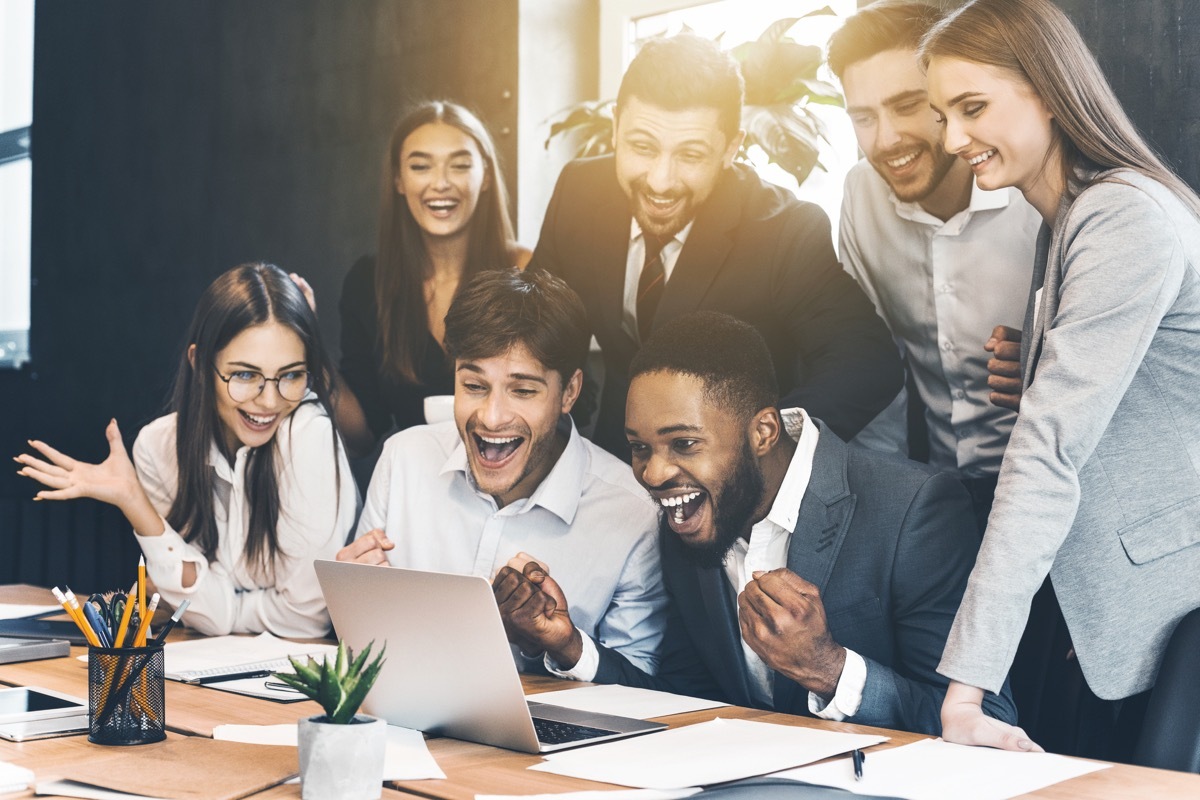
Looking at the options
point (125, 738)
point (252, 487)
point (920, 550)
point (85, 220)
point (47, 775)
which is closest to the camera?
point (47, 775)

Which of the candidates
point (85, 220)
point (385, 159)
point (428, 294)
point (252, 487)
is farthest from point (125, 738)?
point (85, 220)

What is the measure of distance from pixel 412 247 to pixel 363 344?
0.97 feet

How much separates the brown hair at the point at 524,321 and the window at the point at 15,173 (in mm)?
2348

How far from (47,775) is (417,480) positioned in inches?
51.6

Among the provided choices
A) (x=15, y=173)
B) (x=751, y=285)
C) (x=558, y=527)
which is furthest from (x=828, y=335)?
(x=15, y=173)

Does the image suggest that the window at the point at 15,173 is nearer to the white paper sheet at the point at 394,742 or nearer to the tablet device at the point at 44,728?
the tablet device at the point at 44,728

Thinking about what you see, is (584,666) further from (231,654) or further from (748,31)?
(748,31)

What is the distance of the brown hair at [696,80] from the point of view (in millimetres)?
2535

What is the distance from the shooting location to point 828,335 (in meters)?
2.40

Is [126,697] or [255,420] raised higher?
[255,420]

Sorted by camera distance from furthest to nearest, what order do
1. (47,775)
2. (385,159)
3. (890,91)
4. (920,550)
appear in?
(385,159) < (890,91) < (920,550) < (47,775)

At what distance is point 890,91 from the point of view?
2.26 meters

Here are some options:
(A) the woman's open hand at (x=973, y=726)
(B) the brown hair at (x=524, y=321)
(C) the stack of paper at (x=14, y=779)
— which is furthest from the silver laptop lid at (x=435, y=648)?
(B) the brown hair at (x=524, y=321)

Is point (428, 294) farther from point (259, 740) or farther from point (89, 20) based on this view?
point (89, 20)
